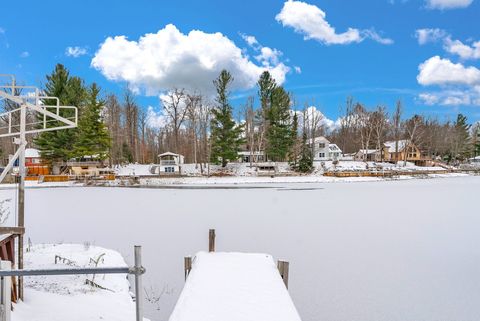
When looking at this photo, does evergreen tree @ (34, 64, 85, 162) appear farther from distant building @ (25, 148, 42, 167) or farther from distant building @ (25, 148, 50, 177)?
distant building @ (25, 148, 42, 167)

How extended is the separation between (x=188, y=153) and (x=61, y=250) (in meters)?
43.3

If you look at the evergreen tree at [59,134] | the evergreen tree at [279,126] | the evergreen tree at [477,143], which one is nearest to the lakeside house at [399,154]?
the evergreen tree at [279,126]

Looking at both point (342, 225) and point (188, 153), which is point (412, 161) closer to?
point (188, 153)

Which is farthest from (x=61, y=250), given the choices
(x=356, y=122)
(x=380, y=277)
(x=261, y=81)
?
(x=356, y=122)

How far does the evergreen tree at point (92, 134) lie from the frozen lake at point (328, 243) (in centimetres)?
1651

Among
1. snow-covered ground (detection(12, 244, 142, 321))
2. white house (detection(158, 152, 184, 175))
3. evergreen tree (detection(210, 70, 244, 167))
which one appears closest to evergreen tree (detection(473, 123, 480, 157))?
evergreen tree (detection(210, 70, 244, 167))

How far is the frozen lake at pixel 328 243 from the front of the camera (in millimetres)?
5031

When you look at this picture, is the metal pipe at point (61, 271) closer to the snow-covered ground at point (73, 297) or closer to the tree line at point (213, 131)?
the snow-covered ground at point (73, 297)

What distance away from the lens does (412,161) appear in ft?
167

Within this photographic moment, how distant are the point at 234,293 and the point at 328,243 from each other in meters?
5.17

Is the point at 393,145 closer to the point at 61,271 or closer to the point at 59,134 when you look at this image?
the point at 59,134

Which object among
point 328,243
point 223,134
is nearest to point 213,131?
point 223,134

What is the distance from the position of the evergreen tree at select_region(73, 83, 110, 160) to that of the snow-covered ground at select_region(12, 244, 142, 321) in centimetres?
2720

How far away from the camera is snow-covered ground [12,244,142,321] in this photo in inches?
157
